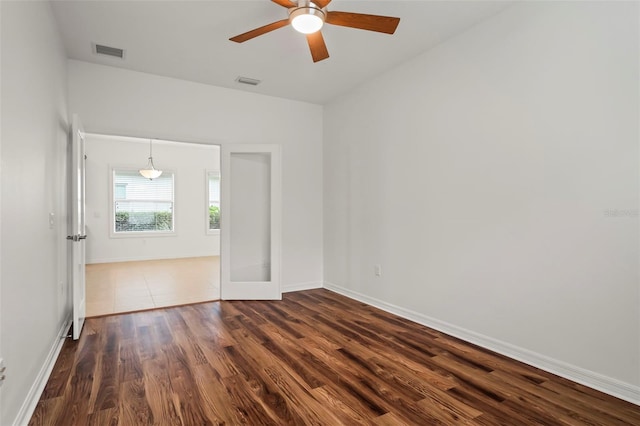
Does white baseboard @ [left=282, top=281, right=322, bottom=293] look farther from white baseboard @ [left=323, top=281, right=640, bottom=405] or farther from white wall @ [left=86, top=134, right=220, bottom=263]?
white wall @ [left=86, top=134, right=220, bottom=263]

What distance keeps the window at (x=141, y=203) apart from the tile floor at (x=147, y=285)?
0.97 metres

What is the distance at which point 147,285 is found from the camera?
555cm

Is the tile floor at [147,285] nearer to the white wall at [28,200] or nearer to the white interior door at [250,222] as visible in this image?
the white interior door at [250,222]

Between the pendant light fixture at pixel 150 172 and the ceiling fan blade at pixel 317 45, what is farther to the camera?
the pendant light fixture at pixel 150 172

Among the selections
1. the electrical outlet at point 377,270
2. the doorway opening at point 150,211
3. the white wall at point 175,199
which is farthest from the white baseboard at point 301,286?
the white wall at point 175,199

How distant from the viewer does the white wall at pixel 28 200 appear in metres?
1.74

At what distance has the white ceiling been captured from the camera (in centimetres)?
284

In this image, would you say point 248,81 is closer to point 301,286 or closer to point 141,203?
point 301,286

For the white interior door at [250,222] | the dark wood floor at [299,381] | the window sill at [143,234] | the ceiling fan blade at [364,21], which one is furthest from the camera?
the window sill at [143,234]

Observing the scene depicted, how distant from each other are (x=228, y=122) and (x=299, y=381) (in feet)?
11.4

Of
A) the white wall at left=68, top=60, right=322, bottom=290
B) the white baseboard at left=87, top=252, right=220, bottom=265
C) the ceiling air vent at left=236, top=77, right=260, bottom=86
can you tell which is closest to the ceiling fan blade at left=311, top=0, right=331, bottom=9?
the ceiling air vent at left=236, top=77, right=260, bottom=86

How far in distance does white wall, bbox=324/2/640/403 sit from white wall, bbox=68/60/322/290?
4.38ft

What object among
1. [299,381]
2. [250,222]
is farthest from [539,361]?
[250,222]

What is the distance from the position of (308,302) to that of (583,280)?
2.92 meters
